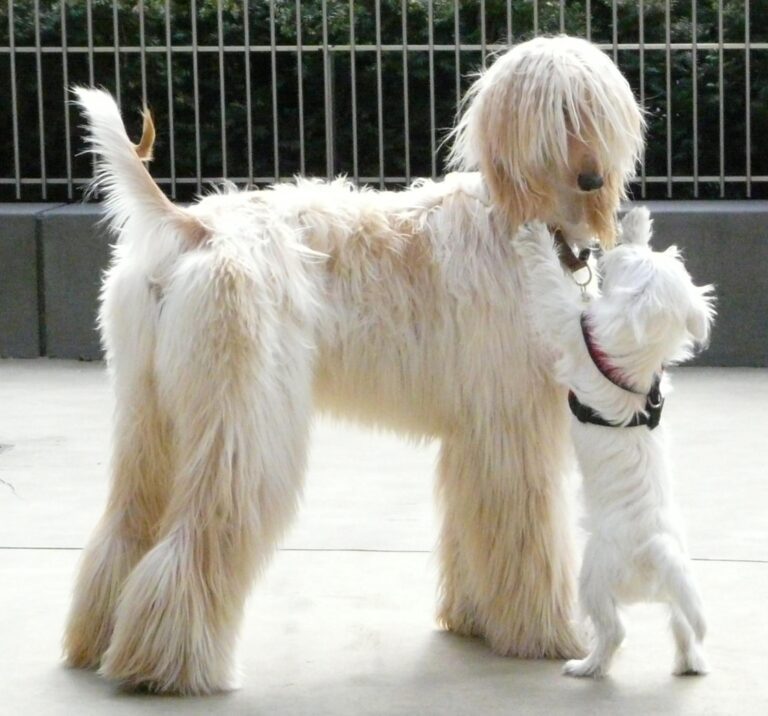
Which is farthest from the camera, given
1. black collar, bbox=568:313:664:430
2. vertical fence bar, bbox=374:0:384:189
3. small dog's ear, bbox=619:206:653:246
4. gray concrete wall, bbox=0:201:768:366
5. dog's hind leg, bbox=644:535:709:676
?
vertical fence bar, bbox=374:0:384:189

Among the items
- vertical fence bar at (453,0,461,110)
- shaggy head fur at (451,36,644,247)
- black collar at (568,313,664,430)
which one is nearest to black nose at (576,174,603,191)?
shaggy head fur at (451,36,644,247)

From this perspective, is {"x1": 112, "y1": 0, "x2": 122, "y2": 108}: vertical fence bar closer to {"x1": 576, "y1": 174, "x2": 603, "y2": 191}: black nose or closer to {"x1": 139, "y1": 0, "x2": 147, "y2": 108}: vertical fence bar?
{"x1": 139, "y1": 0, "x2": 147, "y2": 108}: vertical fence bar

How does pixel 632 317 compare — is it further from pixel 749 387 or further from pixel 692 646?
pixel 749 387

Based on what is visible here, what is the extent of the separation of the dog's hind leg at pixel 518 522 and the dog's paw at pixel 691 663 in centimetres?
28

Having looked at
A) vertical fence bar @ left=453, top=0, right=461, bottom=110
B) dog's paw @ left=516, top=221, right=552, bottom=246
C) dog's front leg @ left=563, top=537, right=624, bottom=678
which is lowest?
dog's front leg @ left=563, top=537, right=624, bottom=678

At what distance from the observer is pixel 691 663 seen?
3.95 metres

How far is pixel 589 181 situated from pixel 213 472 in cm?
118

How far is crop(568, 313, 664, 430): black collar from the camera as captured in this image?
3859 mm

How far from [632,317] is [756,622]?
1.10m

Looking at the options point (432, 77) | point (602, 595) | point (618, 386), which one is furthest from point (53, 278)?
point (602, 595)

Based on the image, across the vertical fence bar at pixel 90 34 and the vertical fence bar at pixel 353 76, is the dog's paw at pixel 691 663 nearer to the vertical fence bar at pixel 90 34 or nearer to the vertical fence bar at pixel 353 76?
the vertical fence bar at pixel 353 76

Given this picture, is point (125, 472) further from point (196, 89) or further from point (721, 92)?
point (721, 92)

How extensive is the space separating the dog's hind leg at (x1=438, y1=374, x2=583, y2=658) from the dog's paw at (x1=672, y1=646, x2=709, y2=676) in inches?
11.1

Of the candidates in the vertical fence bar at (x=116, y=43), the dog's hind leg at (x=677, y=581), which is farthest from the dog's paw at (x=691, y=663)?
the vertical fence bar at (x=116, y=43)
